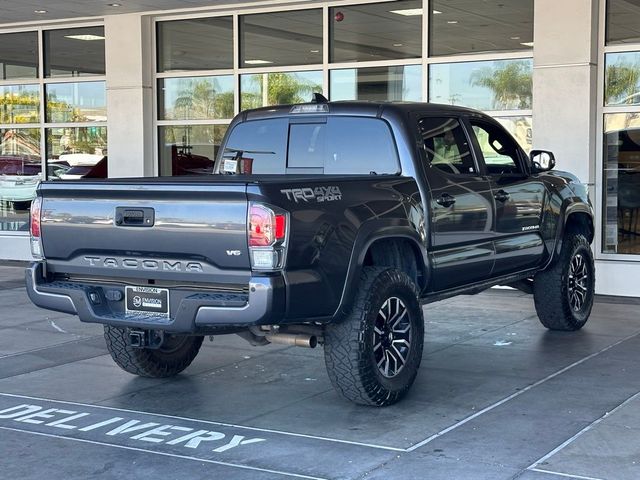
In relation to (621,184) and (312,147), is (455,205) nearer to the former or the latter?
(312,147)

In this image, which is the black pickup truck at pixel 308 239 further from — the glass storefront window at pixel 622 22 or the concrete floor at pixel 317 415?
the glass storefront window at pixel 622 22

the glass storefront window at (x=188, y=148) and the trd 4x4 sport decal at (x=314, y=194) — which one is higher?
the glass storefront window at (x=188, y=148)

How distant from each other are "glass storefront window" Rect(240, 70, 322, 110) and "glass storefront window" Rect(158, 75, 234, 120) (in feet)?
0.95

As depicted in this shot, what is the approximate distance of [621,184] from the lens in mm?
11781

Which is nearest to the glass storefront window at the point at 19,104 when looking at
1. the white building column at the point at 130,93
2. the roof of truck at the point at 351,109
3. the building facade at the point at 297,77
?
the building facade at the point at 297,77

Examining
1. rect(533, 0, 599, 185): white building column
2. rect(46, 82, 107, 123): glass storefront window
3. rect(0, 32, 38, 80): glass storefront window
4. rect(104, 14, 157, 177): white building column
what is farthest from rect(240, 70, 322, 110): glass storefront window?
rect(0, 32, 38, 80): glass storefront window

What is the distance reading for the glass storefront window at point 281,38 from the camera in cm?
1361

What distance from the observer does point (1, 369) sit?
7.91 m

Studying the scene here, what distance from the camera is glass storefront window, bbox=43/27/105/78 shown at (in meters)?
15.5

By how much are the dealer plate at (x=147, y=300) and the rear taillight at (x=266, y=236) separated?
70 cm

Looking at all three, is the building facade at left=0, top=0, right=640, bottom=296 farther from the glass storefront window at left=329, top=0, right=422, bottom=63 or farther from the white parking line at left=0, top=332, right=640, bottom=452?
the white parking line at left=0, top=332, right=640, bottom=452

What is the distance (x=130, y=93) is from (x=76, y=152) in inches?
70.3

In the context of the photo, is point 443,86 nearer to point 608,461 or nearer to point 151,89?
point 151,89

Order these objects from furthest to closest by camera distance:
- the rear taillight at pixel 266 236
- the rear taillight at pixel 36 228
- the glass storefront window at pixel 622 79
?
1. the glass storefront window at pixel 622 79
2. the rear taillight at pixel 36 228
3. the rear taillight at pixel 266 236
